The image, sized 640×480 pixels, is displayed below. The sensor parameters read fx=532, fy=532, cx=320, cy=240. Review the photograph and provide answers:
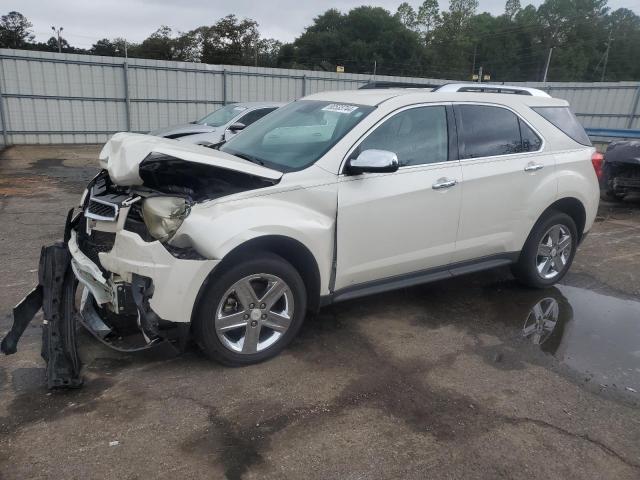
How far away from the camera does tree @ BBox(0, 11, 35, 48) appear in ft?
202

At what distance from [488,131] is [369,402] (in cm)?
259

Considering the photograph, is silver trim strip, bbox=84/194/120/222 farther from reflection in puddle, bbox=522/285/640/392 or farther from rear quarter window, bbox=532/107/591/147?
rear quarter window, bbox=532/107/591/147

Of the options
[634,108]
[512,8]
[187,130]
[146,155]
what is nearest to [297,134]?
[146,155]

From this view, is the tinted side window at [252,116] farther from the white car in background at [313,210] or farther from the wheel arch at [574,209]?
the wheel arch at [574,209]

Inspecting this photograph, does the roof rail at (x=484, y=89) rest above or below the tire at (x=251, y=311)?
above

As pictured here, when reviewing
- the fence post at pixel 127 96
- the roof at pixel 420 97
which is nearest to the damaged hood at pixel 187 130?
the fence post at pixel 127 96

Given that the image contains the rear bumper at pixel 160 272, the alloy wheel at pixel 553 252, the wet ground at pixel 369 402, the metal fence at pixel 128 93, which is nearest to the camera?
the wet ground at pixel 369 402

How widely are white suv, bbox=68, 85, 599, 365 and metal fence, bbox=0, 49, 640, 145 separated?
1414cm

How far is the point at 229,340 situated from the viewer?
355 cm

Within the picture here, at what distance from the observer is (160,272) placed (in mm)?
3113

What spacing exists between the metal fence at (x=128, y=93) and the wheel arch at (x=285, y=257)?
15.3 m

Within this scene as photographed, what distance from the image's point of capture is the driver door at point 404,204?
12.5ft

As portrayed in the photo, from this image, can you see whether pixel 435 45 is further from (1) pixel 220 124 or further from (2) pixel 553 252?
(2) pixel 553 252

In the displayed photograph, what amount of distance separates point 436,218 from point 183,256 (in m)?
2.05
